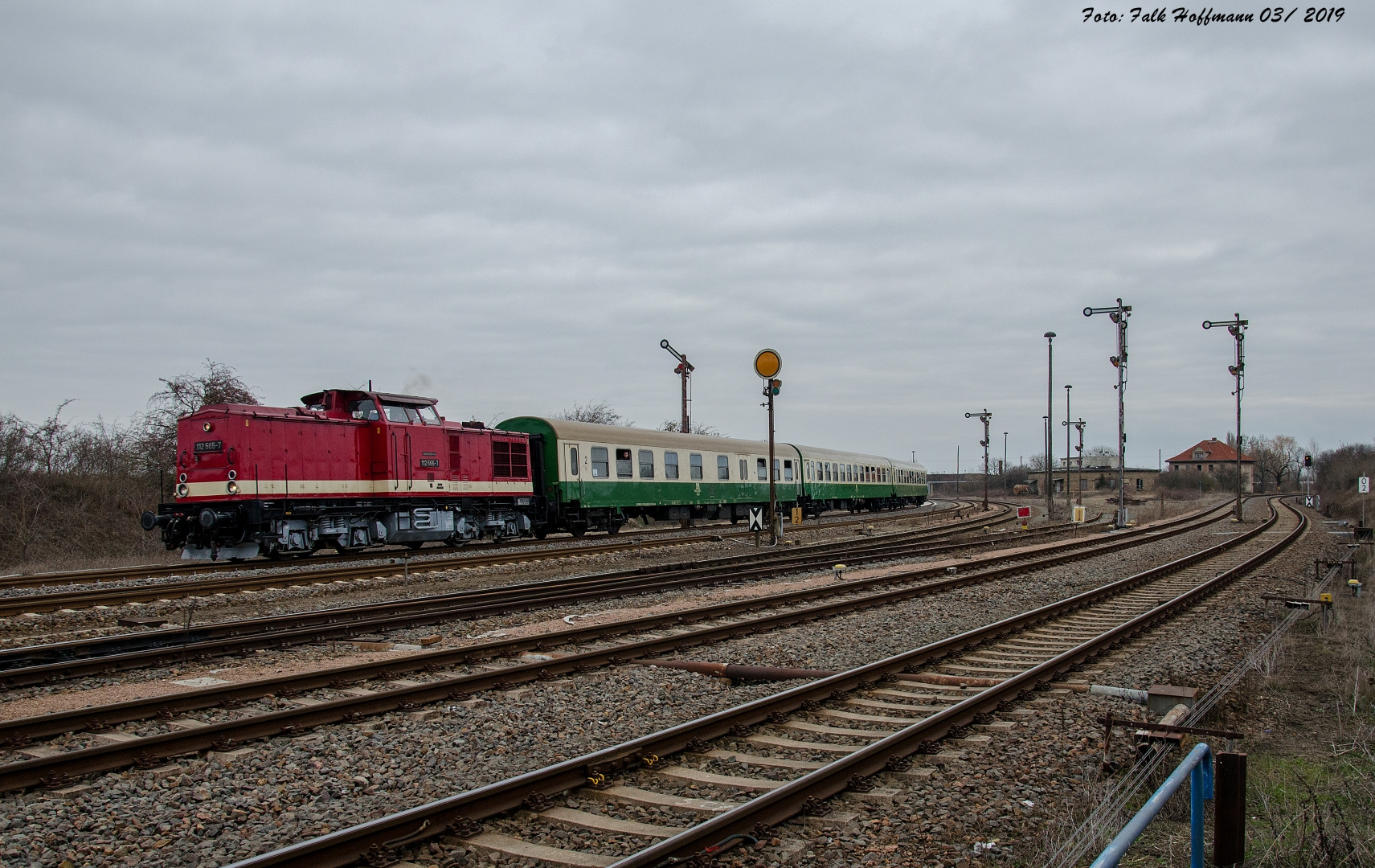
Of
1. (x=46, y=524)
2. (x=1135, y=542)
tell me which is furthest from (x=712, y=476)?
(x=46, y=524)

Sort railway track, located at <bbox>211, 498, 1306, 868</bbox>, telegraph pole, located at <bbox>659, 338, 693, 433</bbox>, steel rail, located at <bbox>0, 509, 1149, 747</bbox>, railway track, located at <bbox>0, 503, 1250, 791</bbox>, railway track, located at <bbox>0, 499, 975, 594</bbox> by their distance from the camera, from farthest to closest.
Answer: telegraph pole, located at <bbox>659, 338, 693, 433</bbox> → railway track, located at <bbox>0, 499, 975, 594</bbox> → steel rail, located at <bbox>0, 509, 1149, 747</bbox> → railway track, located at <bbox>0, 503, 1250, 791</bbox> → railway track, located at <bbox>211, 498, 1306, 868</bbox>

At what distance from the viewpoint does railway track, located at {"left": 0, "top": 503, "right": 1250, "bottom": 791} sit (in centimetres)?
588

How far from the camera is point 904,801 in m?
5.38

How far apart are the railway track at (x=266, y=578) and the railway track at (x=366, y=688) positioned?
281 inches

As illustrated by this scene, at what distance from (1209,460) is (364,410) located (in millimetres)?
151841

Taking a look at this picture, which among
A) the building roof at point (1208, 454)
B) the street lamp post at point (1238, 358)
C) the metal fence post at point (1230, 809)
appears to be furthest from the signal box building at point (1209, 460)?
the metal fence post at point (1230, 809)

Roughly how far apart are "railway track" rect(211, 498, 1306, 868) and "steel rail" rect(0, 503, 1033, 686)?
19.2 feet

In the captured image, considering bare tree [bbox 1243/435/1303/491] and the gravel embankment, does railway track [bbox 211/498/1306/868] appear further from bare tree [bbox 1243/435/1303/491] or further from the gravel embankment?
bare tree [bbox 1243/435/1303/491]

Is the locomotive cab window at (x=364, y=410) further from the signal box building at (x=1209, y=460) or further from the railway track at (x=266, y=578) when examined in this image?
the signal box building at (x=1209, y=460)

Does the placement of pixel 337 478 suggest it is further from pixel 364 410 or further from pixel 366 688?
pixel 366 688

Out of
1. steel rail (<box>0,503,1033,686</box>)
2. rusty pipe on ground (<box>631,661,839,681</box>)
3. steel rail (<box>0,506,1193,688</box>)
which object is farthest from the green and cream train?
rusty pipe on ground (<box>631,661,839,681</box>)

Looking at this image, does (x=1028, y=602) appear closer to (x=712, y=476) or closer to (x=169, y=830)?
(x=169, y=830)

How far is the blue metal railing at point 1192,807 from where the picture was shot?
2.74 metres

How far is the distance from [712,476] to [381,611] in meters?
20.1
